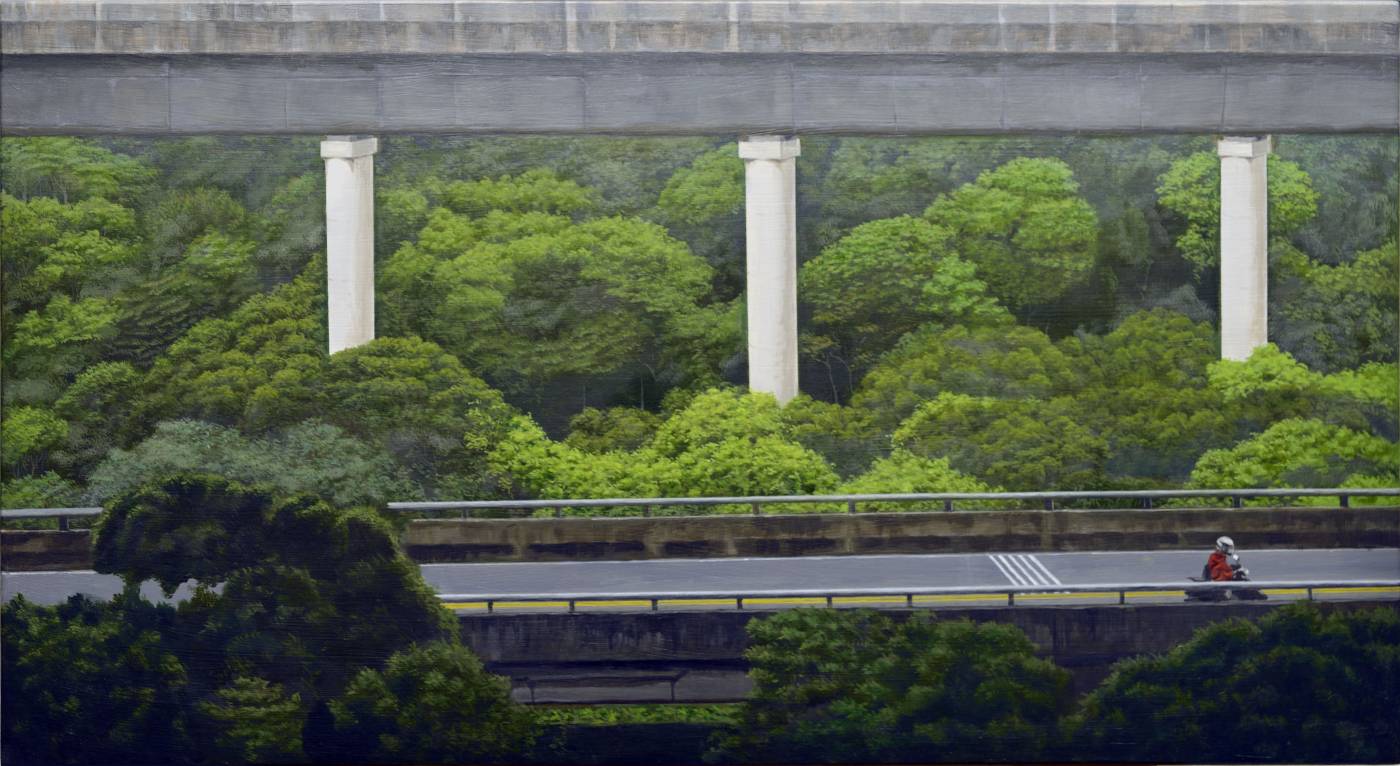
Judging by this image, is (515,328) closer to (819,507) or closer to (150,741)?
(819,507)

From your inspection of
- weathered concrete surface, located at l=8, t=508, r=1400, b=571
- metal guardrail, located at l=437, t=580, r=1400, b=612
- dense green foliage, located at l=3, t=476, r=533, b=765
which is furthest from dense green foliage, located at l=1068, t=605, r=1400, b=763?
dense green foliage, located at l=3, t=476, r=533, b=765

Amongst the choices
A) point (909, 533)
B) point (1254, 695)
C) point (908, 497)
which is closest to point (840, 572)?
point (909, 533)

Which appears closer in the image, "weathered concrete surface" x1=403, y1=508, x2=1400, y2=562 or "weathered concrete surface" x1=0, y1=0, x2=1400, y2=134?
"weathered concrete surface" x1=0, y1=0, x2=1400, y2=134

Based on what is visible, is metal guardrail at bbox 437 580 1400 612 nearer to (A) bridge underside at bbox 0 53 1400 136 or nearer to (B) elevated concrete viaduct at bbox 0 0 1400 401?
(B) elevated concrete viaduct at bbox 0 0 1400 401

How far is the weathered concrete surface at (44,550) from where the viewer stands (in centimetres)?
964

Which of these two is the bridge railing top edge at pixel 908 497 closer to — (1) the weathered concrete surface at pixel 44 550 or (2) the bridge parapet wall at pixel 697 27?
(1) the weathered concrete surface at pixel 44 550

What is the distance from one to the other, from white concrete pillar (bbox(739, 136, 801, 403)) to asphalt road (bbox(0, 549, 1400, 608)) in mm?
900

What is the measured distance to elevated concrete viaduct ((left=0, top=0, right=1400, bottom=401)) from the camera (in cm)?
943

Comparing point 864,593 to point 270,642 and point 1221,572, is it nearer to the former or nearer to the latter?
point 1221,572

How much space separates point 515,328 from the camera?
960cm

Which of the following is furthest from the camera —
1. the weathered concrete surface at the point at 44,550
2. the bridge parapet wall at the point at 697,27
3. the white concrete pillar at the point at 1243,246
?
the weathered concrete surface at the point at 44,550

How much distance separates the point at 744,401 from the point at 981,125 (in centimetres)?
180

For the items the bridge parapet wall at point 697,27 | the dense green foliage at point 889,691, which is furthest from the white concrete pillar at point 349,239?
the dense green foliage at point 889,691

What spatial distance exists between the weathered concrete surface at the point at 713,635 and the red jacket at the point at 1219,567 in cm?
14
